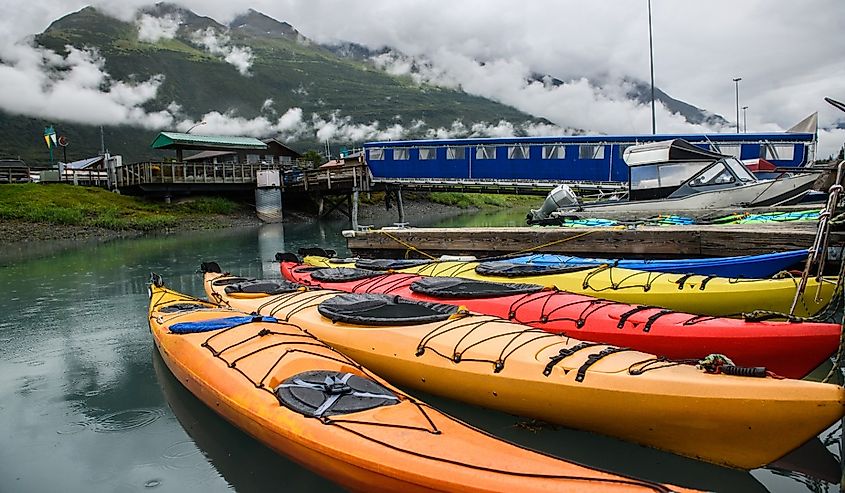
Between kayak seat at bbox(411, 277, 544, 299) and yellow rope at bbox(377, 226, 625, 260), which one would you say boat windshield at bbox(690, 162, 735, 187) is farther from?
kayak seat at bbox(411, 277, 544, 299)

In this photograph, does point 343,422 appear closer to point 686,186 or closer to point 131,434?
point 131,434

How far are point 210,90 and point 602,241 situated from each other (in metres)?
140

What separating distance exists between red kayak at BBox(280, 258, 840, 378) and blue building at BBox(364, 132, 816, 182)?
56.9ft

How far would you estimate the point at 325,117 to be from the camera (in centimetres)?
14250

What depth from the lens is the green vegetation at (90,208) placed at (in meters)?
26.2

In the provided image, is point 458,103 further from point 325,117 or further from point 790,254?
point 790,254

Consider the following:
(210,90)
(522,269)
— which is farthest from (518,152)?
(210,90)

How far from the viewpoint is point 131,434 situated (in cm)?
553

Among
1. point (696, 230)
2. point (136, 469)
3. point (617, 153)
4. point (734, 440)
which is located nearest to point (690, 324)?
point (734, 440)

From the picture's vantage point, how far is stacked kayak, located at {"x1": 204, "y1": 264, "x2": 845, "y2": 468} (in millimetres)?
3617

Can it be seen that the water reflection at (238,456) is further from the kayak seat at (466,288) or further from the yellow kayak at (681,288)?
the yellow kayak at (681,288)

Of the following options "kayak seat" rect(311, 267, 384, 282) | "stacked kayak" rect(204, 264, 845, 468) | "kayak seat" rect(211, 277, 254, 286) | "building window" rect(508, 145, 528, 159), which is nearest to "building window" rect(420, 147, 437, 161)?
"building window" rect(508, 145, 528, 159)

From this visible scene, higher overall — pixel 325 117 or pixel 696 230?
pixel 325 117

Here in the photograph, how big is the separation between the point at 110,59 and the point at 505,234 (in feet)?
458
